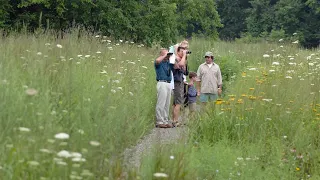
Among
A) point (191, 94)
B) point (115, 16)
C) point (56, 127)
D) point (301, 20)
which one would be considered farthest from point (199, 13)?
point (301, 20)

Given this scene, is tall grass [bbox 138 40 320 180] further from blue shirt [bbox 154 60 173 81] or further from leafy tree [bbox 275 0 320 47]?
leafy tree [bbox 275 0 320 47]

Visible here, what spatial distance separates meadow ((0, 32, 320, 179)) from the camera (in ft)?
14.5

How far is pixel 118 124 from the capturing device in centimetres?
549

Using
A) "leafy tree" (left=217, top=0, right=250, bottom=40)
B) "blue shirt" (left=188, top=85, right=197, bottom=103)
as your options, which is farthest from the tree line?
"leafy tree" (left=217, top=0, right=250, bottom=40)

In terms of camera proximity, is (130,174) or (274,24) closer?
(130,174)

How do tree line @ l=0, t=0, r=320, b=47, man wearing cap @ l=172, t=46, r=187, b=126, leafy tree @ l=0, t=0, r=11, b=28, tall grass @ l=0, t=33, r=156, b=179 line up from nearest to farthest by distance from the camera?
tall grass @ l=0, t=33, r=156, b=179, man wearing cap @ l=172, t=46, r=187, b=126, leafy tree @ l=0, t=0, r=11, b=28, tree line @ l=0, t=0, r=320, b=47

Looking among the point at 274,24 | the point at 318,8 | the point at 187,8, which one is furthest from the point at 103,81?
the point at 274,24

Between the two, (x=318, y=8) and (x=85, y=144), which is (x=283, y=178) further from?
(x=318, y=8)

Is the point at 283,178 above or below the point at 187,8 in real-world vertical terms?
below

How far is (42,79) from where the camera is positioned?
6.32 m

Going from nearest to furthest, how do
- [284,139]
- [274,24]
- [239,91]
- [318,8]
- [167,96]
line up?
[284,139] < [239,91] < [167,96] < [318,8] < [274,24]

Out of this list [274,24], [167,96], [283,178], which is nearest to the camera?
[283,178]

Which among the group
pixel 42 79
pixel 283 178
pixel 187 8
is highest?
pixel 187 8

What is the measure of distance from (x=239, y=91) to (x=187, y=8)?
53.8 ft
